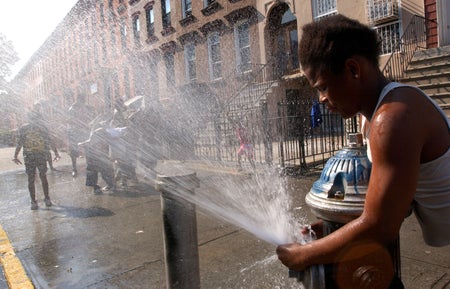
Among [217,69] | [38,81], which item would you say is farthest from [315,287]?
[38,81]

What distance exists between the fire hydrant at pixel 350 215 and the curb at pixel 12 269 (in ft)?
9.92

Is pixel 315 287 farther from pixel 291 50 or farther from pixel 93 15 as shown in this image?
pixel 93 15

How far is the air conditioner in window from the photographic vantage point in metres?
11.6

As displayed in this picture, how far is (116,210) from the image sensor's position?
613 cm

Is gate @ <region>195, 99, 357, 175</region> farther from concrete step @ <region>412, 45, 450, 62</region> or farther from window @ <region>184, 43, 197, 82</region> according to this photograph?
window @ <region>184, 43, 197, 82</region>

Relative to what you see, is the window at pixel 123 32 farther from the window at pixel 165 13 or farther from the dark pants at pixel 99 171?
the dark pants at pixel 99 171

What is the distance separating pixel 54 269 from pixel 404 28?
38.9ft

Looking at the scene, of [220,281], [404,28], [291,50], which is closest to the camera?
[220,281]

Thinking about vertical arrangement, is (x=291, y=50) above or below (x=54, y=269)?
above

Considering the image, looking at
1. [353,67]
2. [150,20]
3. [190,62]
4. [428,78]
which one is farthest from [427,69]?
[150,20]

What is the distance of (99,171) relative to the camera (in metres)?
7.89

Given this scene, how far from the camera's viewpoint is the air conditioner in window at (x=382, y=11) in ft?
38.0

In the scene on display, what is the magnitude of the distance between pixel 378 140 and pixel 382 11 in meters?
12.4

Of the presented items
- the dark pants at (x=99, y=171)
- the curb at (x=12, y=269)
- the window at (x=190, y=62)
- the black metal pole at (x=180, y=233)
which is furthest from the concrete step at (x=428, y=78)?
the window at (x=190, y=62)
